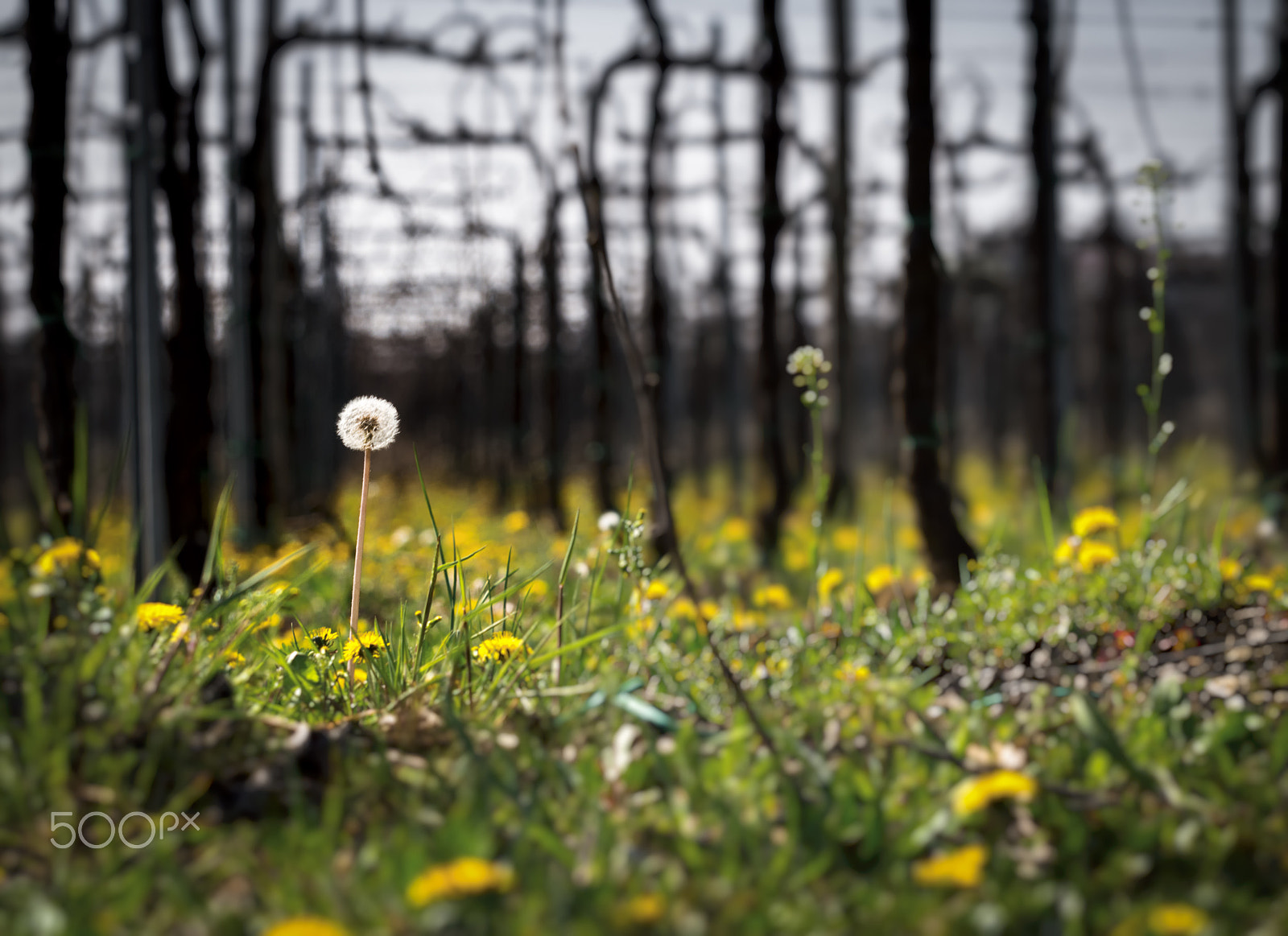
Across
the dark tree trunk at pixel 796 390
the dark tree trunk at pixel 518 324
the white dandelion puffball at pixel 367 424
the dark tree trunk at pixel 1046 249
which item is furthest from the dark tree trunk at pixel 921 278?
the dark tree trunk at pixel 518 324

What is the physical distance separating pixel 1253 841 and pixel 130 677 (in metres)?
1.68

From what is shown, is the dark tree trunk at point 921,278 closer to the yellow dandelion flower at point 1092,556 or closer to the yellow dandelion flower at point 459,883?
the yellow dandelion flower at point 1092,556

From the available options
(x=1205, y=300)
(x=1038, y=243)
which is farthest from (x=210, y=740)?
(x=1205, y=300)

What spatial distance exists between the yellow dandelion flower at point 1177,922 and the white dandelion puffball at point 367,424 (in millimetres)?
1428

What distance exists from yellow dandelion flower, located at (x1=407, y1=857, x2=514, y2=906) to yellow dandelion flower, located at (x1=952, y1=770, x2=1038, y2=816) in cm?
63

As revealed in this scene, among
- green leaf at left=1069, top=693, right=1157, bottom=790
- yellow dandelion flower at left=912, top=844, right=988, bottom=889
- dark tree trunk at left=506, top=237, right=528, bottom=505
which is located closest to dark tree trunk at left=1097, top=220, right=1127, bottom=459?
dark tree trunk at left=506, top=237, right=528, bottom=505

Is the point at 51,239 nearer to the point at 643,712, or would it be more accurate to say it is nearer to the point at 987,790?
the point at 643,712

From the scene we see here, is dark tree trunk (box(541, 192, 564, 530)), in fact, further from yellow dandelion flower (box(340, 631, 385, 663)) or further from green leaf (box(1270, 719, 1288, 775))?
green leaf (box(1270, 719, 1288, 775))

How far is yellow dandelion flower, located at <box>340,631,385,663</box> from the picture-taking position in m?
1.96

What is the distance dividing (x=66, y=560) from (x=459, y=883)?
1.16m

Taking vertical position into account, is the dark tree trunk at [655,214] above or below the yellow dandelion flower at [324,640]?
above

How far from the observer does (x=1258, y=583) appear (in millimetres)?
2406

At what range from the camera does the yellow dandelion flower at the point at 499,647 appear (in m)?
1.92

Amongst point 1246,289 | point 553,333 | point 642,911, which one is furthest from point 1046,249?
point 642,911
